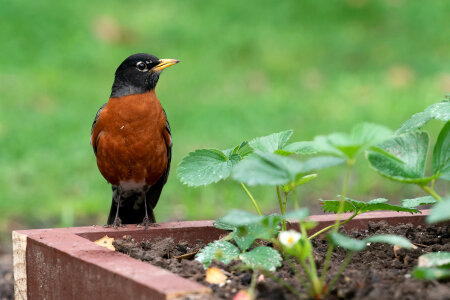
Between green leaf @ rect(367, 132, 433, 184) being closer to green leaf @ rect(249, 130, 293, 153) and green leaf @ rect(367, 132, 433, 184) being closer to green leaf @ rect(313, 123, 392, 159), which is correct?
green leaf @ rect(313, 123, 392, 159)

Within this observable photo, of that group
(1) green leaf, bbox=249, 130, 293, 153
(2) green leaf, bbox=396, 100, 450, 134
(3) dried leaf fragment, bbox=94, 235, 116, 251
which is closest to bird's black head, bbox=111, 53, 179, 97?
(3) dried leaf fragment, bbox=94, 235, 116, 251

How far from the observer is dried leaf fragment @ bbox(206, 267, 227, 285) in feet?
7.39

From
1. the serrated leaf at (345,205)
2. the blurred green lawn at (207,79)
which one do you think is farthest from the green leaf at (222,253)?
the blurred green lawn at (207,79)

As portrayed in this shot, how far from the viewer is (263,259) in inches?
88.5

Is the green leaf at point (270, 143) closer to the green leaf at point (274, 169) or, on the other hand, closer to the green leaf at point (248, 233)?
the green leaf at point (248, 233)

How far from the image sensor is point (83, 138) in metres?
7.97

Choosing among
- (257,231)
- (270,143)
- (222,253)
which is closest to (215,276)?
(222,253)

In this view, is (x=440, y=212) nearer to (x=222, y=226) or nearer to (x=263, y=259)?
(x=263, y=259)

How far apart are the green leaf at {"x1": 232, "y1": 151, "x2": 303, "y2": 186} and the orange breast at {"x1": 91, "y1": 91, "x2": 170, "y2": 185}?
68.5 inches

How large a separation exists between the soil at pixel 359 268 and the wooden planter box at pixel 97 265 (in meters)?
0.09

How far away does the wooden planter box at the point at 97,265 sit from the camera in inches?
80.7

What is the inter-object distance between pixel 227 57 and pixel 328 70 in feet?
5.00

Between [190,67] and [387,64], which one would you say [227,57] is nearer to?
[190,67]

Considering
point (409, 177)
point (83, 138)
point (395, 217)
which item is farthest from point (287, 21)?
point (409, 177)
